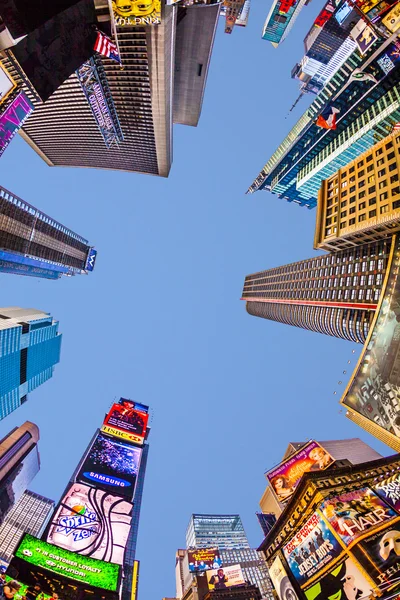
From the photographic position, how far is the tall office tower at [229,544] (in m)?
130

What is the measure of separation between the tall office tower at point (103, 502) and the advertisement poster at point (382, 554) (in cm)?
3050

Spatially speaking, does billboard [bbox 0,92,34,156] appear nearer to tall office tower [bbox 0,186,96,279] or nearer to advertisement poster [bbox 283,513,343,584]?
advertisement poster [bbox 283,513,343,584]

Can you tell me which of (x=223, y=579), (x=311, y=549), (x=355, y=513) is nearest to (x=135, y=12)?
(x=355, y=513)

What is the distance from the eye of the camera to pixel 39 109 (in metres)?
120

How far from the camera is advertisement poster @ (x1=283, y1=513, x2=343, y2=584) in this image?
29219mm

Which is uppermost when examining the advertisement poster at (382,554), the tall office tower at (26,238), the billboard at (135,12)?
the tall office tower at (26,238)

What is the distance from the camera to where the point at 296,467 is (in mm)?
77750

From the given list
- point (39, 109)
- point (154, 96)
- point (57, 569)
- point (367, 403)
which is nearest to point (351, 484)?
point (367, 403)

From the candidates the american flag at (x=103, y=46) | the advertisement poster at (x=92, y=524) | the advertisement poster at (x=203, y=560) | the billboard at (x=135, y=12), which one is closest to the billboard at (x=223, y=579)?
the advertisement poster at (x=203, y=560)

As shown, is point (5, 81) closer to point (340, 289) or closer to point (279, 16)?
point (340, 289)

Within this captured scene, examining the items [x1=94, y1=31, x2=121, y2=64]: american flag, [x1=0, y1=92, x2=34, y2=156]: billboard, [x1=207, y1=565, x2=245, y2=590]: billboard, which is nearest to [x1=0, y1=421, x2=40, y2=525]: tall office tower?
[x1=207, y1=565, x2=245, y2=590]: billboard

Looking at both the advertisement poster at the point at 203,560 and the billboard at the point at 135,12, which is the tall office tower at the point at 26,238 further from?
the advertisement poster at the point at 203,560

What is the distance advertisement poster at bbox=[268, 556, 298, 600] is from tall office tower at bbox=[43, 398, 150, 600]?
19297mm

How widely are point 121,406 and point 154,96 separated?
3557 inches
